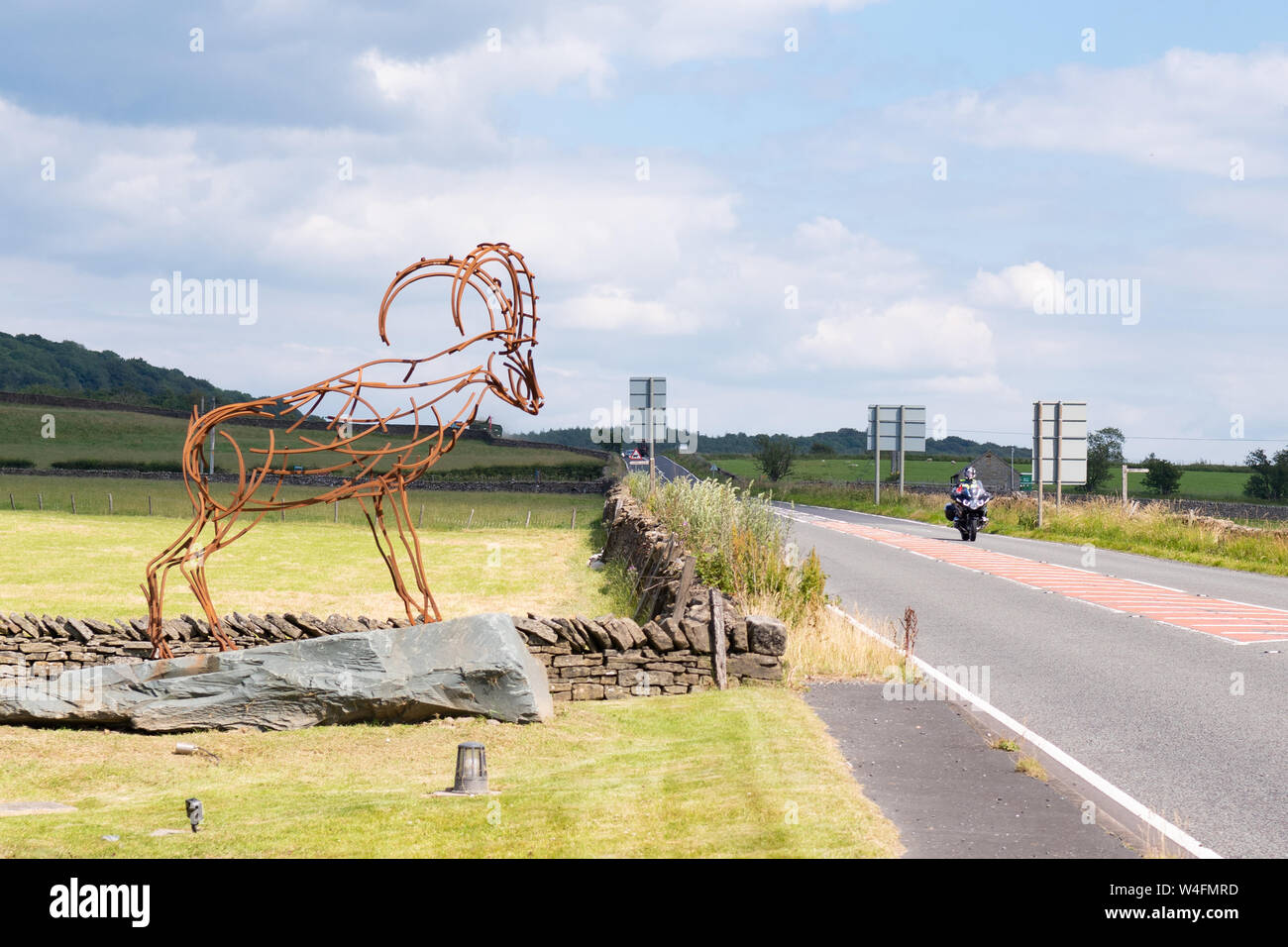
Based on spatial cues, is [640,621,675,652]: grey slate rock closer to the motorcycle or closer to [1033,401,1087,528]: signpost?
the motorcycle

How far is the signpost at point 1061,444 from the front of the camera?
35625 millimetres

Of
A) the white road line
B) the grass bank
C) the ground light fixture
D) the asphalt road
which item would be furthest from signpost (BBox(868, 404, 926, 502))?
the ground light fixture

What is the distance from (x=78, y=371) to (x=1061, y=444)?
15459cm

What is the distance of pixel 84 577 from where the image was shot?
76.5ft

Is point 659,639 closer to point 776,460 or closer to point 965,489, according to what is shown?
point 965,489

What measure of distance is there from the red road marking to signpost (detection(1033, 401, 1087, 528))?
8.69 m

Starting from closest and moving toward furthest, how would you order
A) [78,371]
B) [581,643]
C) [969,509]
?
[581,643] → [969,509] → [78,371]

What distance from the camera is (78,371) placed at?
158125 millimetres

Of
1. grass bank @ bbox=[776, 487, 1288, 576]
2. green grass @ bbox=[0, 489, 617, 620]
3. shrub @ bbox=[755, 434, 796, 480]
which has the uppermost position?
shrub @ bbox=[755, 434, 796, 480]

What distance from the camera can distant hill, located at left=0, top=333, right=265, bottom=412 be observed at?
483 ft

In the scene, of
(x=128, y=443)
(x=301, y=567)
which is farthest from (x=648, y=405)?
(x=128, y=443)

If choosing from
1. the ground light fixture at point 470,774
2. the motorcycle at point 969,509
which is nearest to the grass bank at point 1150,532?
the motorcycle at point 969,509
